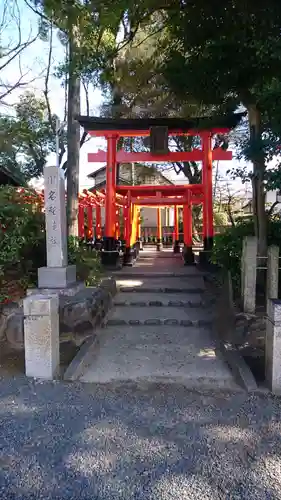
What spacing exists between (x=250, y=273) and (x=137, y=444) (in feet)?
9.96

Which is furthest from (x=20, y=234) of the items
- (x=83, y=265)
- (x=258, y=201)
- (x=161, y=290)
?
(x=258, y=201)

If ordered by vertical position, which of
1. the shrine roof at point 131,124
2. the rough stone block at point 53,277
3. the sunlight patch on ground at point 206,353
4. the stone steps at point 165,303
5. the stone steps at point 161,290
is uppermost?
the shrine roof at point 131,124

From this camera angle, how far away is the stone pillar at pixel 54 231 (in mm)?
5391

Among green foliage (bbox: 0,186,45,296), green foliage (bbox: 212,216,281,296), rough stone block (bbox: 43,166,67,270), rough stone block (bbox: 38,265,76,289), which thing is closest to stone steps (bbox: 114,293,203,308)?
green foliage (bbox: 212,216,281,296)

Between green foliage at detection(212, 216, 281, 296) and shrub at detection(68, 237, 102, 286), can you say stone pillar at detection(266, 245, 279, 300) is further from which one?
shrub at detection(68, 237, 102, 286)

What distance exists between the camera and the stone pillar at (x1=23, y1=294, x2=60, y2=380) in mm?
3873

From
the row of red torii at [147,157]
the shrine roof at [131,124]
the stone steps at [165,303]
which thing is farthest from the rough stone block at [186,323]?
the shrine roof at [131,124]

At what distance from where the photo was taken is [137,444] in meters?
2.66

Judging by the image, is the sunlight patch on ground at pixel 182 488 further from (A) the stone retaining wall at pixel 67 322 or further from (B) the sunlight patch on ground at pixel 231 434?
(A) the stone retaining wall at pixel 67 322

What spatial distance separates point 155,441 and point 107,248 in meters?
7.11

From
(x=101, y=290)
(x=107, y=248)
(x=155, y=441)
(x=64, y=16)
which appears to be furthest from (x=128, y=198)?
(x=155, y=441)

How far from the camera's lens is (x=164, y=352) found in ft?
15.0

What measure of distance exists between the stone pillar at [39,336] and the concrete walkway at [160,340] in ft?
1.35

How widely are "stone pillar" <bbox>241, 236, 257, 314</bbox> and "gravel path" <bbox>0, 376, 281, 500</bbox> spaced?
1750 millimetres
